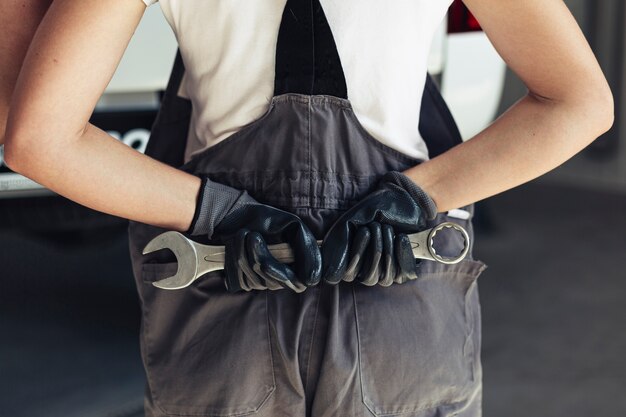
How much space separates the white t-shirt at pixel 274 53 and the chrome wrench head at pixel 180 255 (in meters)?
0.15

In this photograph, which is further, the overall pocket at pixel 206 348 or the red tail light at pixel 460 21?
the red tail light at pixel 460 21

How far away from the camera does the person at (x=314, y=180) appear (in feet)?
3.44

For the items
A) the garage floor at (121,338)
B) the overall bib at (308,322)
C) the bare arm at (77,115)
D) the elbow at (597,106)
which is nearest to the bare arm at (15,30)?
the bare arm at (77,115)

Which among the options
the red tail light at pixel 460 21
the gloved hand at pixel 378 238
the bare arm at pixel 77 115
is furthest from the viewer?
the red tail light at pixel 460 21

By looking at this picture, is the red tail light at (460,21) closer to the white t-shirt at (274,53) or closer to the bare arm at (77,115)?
the white t-shirt at (274,53)

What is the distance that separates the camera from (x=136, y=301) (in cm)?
260

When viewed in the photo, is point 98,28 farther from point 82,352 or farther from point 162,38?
point 82,352

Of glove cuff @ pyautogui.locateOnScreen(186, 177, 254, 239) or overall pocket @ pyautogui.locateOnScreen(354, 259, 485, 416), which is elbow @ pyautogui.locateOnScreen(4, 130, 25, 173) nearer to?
glove cuff @ pyautogui.locateOnScreen(186, 177, 254, 239)

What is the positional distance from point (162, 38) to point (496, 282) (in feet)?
5.37

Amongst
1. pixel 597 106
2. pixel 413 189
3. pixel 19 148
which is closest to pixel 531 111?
pixel 597 106

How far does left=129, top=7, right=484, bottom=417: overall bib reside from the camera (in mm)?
1097

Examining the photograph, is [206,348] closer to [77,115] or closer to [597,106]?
[77,115]

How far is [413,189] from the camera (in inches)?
45.0

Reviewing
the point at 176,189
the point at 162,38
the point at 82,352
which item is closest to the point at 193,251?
the point at 176,189
